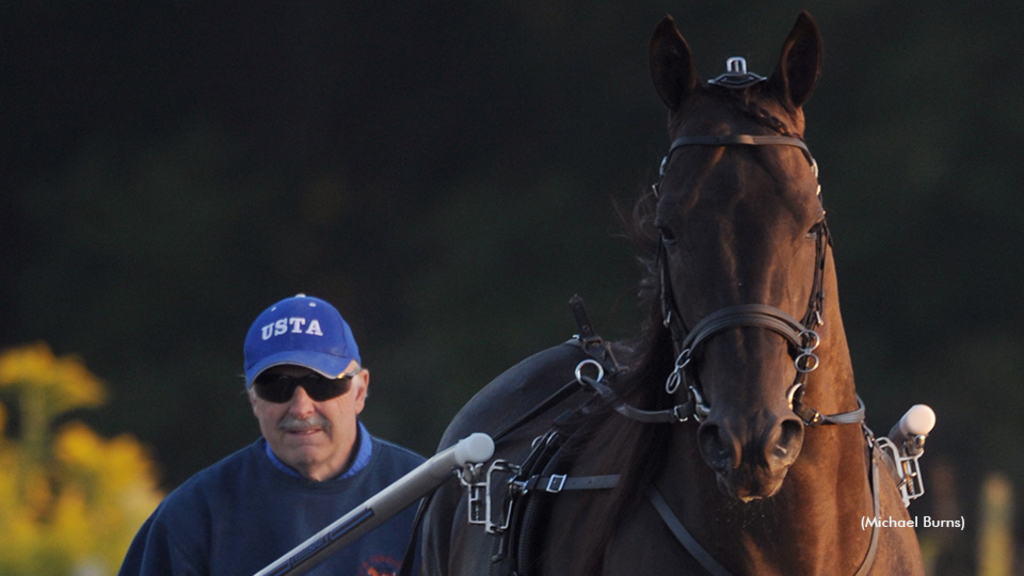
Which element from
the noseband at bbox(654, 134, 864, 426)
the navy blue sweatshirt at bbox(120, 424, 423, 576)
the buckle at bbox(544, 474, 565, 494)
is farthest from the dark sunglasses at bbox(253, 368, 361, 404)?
the noseband at bbox(654, 134, 864, 426)

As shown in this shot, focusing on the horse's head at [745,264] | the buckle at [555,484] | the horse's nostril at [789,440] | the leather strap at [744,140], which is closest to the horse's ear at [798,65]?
the horse's head at [745,264]

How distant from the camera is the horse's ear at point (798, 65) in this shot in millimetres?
2130

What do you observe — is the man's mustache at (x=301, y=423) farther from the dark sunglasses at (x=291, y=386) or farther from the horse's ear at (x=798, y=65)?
the horse's ear at (x=798, y=65)

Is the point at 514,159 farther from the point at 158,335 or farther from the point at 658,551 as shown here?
the point at 658,551

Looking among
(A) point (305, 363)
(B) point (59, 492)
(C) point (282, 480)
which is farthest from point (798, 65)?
(B) point (59, 492)

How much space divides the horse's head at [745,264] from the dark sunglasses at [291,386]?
1.27 metres

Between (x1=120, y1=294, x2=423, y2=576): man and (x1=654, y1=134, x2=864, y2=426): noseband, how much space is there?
126 cm

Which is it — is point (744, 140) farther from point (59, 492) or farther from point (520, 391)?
point (59, 492)

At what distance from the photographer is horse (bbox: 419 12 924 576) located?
6.29 ft

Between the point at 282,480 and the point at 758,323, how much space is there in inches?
64.1

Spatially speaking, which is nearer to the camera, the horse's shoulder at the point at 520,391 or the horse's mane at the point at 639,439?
the horse's mane at the point at 639,439

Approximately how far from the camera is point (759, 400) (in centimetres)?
187

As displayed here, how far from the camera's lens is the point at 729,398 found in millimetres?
1885

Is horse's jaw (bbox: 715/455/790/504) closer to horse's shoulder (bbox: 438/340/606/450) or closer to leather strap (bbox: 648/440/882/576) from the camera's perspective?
leather strap (bbox: 648/440/882/576)
